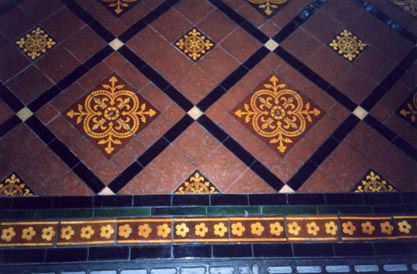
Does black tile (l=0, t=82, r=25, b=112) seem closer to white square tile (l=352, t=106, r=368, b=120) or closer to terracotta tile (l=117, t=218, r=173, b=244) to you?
terracotta tile (l=117, t=218, r=173, b=244)

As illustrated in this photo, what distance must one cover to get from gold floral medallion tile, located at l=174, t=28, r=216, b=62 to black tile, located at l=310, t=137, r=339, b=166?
847 millimetres

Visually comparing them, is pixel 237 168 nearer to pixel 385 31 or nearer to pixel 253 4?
pixel 253 4

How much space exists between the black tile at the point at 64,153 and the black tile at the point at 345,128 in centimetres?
136

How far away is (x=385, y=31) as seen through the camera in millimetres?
2453

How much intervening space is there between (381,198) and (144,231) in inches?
46.4

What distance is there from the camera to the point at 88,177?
195 centimetres

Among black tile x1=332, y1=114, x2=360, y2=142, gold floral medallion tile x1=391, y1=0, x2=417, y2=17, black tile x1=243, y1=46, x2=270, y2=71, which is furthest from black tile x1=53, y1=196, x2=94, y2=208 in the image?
gold floral medallion tile x1=391, y1=0, x2=417, y2=17

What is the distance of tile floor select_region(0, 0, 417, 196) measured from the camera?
1983mm

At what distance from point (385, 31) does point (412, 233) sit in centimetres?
125

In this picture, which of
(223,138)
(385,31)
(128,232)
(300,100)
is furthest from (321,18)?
(128,232)

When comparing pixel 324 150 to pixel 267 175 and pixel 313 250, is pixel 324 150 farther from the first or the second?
pixel 313 250

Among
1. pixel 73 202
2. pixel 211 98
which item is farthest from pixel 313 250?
pixel 73 202

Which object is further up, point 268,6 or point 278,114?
point 268,6

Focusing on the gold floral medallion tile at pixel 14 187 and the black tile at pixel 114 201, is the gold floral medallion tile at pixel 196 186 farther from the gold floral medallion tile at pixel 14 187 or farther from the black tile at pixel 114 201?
the gold floral medallion tile at pixel 14 187
